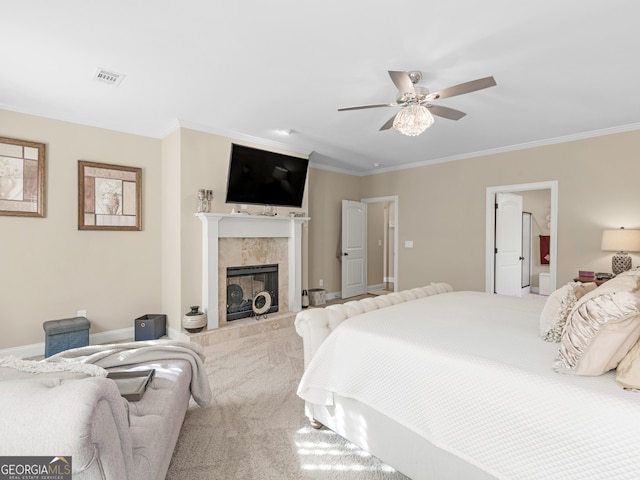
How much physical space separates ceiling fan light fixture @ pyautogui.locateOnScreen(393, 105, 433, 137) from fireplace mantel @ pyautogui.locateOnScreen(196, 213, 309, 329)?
228cm

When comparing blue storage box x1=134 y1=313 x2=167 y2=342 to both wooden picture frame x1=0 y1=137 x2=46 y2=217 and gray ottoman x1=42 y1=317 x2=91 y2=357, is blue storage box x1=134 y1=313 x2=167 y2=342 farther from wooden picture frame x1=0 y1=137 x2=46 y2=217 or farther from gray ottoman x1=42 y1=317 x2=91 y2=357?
wooden picture frame x1=0 y1=137 x2=46 y2=217

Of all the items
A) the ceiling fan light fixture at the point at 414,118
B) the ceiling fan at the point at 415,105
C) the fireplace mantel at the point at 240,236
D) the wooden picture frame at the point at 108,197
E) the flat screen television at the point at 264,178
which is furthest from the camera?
the flat screen television at the point at 264,178

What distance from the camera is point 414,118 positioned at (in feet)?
7.92

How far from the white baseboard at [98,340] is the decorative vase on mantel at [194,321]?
194 millimetres

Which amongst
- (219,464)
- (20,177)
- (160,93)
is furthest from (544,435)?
(20,177)

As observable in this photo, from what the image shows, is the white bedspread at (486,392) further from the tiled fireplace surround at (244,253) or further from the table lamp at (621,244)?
the table lamp at (621,244)

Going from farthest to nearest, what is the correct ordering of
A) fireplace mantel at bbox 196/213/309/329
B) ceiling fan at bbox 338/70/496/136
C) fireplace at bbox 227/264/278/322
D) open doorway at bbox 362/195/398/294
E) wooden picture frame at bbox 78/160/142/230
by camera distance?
1. open doorway at bbox 362/195/398/294
2. fireplace at bbox 227/264/278/322
3. fireplace mantel at bbox 196/213/309/329
4. wooden picture frame at bbox 78/160/142/230
5. ceiling fan at bbox 338/70/496/136

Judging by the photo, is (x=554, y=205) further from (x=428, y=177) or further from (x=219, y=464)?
(x=219, y=464)

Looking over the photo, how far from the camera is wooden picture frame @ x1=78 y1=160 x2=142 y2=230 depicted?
3.55m

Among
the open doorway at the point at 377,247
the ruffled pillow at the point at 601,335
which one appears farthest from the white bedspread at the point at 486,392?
the open doorway at the point at 377,247

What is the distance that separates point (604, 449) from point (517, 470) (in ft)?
0.98

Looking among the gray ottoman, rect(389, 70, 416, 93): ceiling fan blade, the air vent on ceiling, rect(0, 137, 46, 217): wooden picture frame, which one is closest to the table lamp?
rect(389, 70, 416, 93): ceiling fan blade

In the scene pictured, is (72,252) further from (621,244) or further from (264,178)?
(621,244)

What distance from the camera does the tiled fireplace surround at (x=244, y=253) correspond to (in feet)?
12.3
